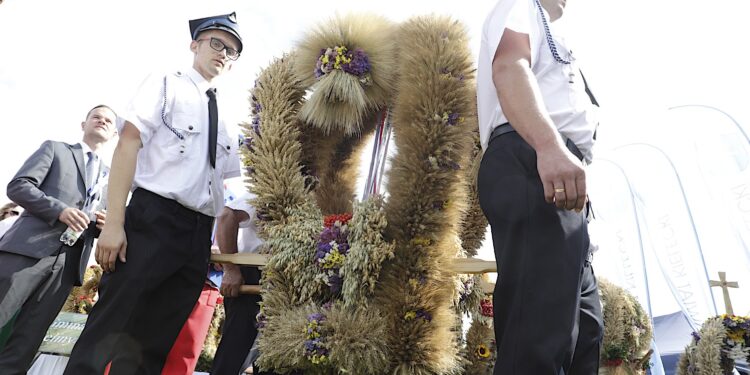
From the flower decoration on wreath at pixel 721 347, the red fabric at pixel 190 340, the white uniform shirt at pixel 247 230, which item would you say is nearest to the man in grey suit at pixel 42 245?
the red fabric at pixel 190 340

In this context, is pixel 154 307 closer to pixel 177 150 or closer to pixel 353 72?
pixel 177 150

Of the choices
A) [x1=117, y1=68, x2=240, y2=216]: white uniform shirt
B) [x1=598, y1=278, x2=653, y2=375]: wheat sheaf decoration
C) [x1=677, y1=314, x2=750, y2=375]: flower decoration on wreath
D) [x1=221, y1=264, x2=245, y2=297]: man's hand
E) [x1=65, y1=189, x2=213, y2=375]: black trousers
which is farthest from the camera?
[x1=598, y1=278, x2=653, y2=375]: wheat sheaf decoration

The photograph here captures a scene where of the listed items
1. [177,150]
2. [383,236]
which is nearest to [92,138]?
[177,150]

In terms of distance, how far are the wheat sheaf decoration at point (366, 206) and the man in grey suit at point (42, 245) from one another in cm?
121

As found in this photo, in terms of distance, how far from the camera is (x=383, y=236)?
2236 mm

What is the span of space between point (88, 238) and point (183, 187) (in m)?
1.33

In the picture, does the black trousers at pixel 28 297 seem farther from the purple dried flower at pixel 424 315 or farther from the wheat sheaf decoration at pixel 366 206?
the purple dried flower at pixel 424 315

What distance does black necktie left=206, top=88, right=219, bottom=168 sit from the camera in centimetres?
221

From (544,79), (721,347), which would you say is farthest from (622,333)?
(544,79)

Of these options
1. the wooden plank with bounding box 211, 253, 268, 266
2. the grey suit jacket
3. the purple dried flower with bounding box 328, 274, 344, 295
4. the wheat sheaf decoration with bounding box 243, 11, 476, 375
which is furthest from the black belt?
the grey suit jacket

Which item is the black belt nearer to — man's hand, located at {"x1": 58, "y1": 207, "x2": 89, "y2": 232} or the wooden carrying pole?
the wooden carrying pole

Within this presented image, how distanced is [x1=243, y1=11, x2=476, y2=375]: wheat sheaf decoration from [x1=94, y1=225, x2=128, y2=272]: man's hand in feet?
2.25

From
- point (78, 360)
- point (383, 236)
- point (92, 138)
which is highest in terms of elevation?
point (92, 138)

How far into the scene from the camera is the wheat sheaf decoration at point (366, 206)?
208 centimetres
